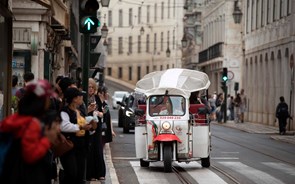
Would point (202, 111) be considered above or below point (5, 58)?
below

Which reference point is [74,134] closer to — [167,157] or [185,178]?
[185,178]

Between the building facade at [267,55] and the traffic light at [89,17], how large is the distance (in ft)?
98.8

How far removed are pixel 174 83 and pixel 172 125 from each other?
1.31 m

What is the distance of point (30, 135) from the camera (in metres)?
8.28

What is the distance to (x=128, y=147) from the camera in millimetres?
A: 28672

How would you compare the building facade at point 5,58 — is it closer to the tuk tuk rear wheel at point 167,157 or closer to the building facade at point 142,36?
the tuk tuk rear wheel at point 167,157

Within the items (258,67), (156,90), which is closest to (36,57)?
(156,90)

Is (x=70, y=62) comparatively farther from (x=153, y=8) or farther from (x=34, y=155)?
(x=153, y=8)

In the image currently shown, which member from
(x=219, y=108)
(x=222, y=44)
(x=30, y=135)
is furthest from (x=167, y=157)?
(x=222, y=44)

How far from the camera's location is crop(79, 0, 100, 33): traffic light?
1520 cm

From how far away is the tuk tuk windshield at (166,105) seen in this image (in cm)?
2066

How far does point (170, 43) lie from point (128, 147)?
254 ft

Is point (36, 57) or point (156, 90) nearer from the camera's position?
point (156, 90)

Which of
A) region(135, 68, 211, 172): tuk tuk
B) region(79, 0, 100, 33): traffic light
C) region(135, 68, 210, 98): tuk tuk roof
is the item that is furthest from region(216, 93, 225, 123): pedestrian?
region(79, 0, 100, 33): traffic light
